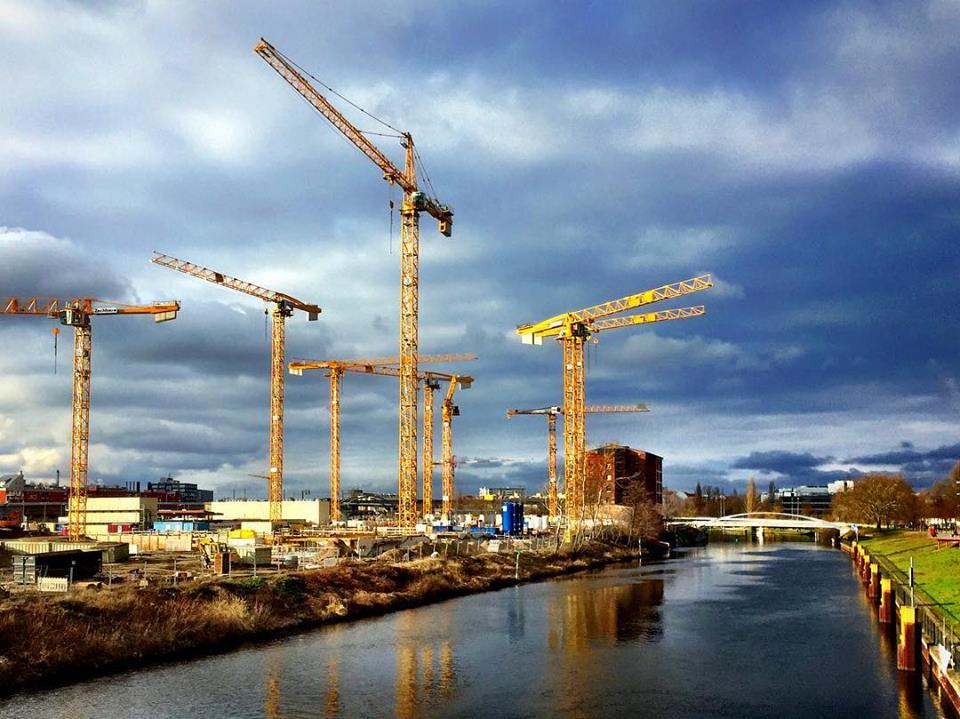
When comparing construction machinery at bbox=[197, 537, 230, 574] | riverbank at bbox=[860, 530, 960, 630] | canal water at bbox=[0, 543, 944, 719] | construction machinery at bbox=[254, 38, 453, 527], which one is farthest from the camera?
construction machinery at bbox=[254, 38, 453, 527]

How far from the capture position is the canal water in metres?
30.1

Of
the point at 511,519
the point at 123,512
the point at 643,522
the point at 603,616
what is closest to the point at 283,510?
the point at 123,512

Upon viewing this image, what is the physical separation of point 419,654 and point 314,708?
34.3ft

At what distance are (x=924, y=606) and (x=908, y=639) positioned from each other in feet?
47.3

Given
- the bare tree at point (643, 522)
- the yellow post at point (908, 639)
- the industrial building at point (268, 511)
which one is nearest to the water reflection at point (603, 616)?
the yellow post at point (908, 639)

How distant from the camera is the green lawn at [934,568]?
4850cm

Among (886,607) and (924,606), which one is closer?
(924,606)

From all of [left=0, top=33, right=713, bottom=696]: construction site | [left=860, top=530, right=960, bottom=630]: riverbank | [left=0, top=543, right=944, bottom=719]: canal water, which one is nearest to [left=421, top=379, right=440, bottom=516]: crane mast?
[left=0, top=33, right=713, bottom=696]: construction site

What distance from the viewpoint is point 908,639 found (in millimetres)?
34375

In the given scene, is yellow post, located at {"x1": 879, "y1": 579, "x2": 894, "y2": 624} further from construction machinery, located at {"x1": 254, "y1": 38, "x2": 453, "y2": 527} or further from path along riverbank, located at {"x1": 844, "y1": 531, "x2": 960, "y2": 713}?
construction machinery, located at {"x1": 254, "y1": 38, "x2": 453, "y2": 527}

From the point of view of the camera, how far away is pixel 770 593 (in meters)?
68.4

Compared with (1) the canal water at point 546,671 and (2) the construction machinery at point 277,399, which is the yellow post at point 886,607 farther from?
(2) the construction machinery at point 277,399

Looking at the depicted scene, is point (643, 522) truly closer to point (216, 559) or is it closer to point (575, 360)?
point (575, 360)

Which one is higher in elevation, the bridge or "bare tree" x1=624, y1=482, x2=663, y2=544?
"bare tree" x1=624, y1=482, x2=663, y2=544
